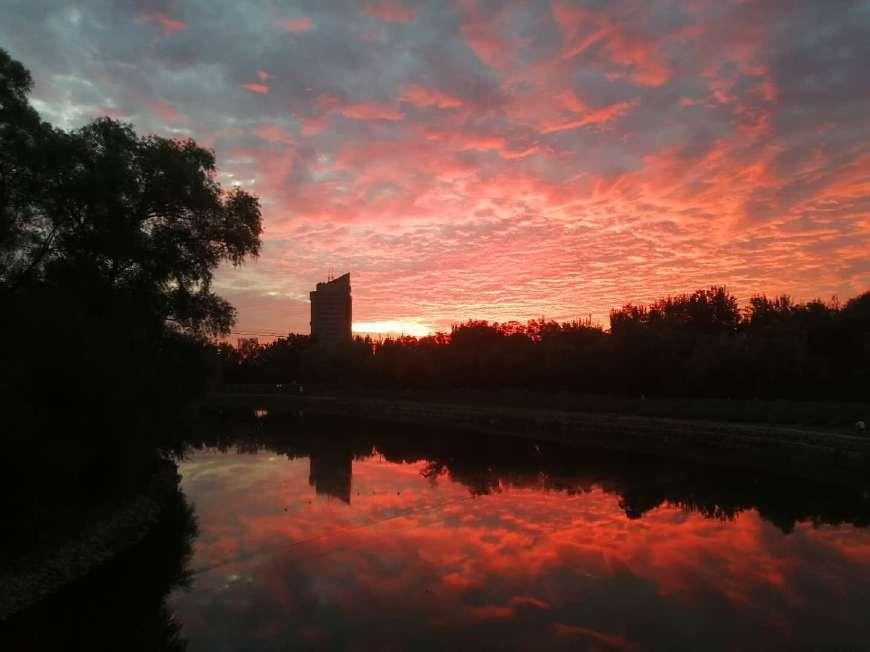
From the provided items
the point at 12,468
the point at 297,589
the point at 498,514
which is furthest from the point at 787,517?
the point at 12,468

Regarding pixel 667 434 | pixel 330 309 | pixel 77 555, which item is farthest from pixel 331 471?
pixel 330 309

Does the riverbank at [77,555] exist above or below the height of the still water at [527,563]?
above

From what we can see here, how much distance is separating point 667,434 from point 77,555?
41.8 m

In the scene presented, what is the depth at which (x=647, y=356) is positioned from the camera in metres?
65.7

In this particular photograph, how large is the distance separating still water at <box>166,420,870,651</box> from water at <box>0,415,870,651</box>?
0.08m

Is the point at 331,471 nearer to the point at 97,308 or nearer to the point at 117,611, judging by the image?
the point at 97,308

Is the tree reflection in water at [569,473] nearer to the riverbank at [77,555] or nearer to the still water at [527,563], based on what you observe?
the still water at [527,563]

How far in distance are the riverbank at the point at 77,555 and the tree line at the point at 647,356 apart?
28.3 ft

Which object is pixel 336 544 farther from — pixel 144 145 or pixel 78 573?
pixel 144 145

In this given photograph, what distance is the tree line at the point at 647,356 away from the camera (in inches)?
2120

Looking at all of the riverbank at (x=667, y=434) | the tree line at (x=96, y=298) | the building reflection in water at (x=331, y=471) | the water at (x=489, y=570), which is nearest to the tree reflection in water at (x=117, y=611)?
the water at (x=489, y=570)

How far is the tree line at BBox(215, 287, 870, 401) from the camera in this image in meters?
53.8

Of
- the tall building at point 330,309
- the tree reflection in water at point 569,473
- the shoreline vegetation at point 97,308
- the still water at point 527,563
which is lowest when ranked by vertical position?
the still water at point 527,563

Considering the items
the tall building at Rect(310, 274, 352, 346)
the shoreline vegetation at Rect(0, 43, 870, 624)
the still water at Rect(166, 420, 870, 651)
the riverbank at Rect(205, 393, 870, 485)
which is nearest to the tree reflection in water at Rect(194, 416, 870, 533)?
the still water at Rect(166, 420, 870, 651)
